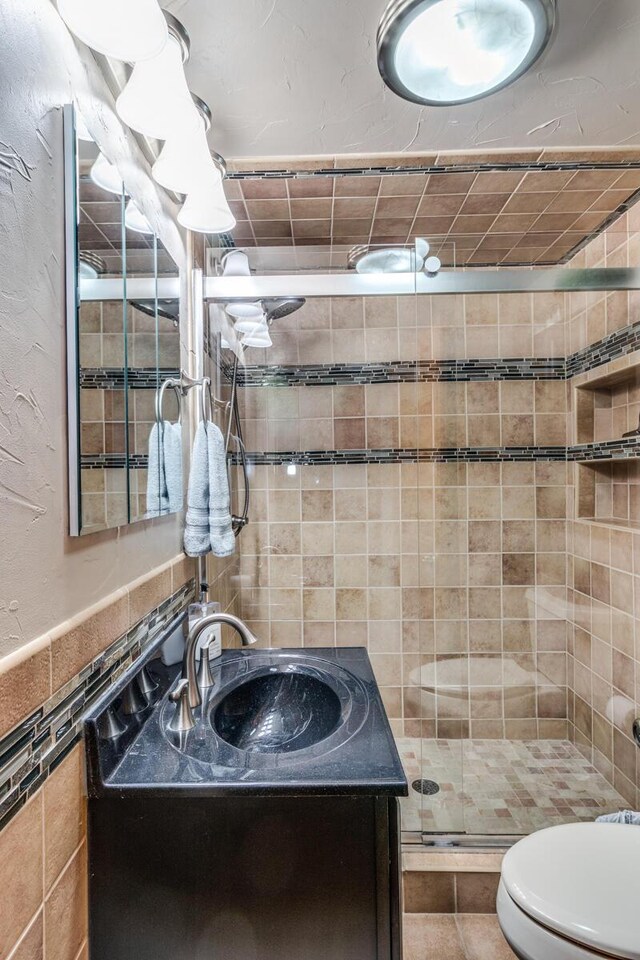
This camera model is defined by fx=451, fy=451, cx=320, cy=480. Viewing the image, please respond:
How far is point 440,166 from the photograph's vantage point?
1525 mm

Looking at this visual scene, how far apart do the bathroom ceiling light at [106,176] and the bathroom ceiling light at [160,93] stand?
90mm

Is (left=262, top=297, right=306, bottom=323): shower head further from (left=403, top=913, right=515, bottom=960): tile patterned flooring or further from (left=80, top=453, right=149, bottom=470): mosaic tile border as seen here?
(left=403, top=913, right=515, bottom=960): tile patterned flooring

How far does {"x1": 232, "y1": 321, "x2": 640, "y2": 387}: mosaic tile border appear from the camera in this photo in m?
1.99

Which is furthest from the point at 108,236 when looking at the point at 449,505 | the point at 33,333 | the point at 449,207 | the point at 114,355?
the point at 449,505

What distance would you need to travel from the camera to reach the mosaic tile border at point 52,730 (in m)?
0.57

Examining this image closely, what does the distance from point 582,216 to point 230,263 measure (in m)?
1.40

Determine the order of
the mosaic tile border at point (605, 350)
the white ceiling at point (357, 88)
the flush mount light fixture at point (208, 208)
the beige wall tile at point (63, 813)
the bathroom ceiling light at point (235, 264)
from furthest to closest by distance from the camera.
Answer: the mosaic tile border at point (605, 350) < the bathroom ceiling light at point (235, 264) < the flush mount light fixture at point (208, 208) < the white ceiling at point (357, 88) < the beige wall tile at point (63, 813)

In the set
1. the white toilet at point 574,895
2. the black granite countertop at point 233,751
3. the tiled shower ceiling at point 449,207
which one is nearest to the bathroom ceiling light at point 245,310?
the tiled shower ceiling at point 449,207

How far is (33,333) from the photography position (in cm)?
64

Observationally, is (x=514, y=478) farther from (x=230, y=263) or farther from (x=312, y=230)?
(x=230, y=263)

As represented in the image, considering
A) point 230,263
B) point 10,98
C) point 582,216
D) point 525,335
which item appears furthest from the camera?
point 525,335

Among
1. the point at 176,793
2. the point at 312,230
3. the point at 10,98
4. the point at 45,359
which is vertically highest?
the point at 312,230

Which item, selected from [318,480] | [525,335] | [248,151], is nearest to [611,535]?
[525,335]

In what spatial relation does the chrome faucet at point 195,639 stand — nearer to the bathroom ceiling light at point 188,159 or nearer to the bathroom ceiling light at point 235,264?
the bathroom ceiling light at point 188,159
